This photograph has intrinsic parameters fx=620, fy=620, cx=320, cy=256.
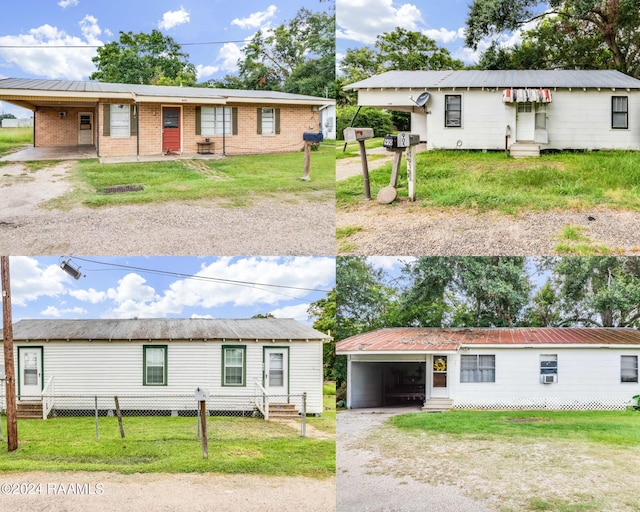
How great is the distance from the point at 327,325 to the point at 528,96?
6554mm

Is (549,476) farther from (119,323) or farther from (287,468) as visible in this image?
(119,323)

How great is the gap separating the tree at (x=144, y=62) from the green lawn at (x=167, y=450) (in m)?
9.96

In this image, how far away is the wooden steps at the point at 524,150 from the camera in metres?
13.1

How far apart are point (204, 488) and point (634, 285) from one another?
31.2ft

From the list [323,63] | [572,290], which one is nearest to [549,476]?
[572,290]

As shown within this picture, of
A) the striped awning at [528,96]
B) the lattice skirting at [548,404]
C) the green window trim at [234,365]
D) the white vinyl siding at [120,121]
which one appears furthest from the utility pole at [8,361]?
the striped awning at [528,96]

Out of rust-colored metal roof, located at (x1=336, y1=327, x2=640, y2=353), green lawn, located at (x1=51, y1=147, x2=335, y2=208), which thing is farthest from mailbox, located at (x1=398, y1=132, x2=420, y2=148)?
rust-colored metal roof, located at (x1=336, y1=327, x2=640, y2=353)

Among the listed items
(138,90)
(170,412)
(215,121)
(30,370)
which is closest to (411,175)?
(170,412)

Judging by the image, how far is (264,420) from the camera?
37.8ft

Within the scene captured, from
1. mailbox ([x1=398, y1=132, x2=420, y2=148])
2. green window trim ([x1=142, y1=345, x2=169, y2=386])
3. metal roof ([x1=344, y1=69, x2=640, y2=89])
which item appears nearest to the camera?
mailbox ([x1=398, y1=132, x2=420, y2=148])

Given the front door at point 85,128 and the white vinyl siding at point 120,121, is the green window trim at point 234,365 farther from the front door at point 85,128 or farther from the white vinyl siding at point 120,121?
the front door at point 85,128

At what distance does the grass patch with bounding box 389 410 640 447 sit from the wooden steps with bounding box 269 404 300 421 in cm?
191

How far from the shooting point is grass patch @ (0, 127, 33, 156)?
17.8 m

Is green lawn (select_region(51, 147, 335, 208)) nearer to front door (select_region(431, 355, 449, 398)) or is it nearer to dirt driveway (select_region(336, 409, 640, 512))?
front door (select_region(431, 355, 449, 398))
